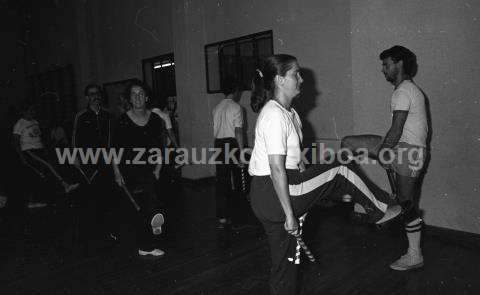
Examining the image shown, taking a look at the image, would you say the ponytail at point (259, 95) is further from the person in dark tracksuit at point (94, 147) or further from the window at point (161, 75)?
the window at point (161, 75)

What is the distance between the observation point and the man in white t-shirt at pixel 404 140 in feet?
9.29

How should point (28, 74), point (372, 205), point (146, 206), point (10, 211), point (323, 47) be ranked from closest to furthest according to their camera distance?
point (372, 205) < point (146, 206) < point (323, 47) < point (10, 211) < point (28, 74)

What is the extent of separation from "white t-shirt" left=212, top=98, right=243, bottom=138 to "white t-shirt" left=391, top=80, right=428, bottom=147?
1.83 metres

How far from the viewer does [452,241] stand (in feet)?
11.3

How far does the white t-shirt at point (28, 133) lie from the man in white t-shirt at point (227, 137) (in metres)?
2.95

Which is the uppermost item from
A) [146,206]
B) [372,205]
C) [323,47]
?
[323,47]

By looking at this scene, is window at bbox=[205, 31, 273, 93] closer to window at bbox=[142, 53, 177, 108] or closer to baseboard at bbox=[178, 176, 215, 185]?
window at bbox=[142, 53, 177, 108]

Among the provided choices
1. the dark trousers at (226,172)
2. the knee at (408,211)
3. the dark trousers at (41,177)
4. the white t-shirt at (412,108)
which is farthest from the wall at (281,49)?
the knee at (408,211)

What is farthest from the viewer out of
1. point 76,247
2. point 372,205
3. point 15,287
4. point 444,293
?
point 76,247

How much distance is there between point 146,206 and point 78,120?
1.10 meters

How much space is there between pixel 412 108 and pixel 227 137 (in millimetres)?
2118

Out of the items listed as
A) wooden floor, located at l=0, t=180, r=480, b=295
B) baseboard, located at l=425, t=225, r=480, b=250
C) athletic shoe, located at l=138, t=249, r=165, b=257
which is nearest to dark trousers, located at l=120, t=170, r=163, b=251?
athletic shoe, located at l=138, t=249, r=165, b=257

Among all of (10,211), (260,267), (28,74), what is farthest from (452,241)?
(28,74)

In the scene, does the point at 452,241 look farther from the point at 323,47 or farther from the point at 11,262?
the point at 11,262
